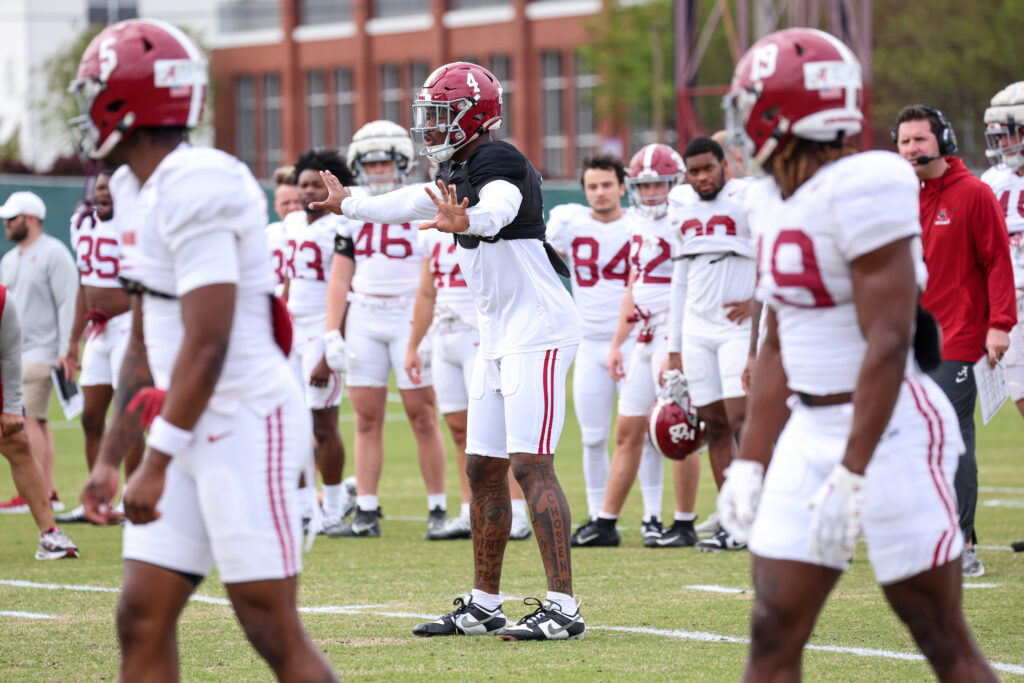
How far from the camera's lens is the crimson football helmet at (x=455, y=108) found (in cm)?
653

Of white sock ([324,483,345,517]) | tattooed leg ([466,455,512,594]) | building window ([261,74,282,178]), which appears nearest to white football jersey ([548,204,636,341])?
white sock ([324,483,345,517])

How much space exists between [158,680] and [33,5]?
60.4 metres

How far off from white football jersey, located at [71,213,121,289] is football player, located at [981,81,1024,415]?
550 cm

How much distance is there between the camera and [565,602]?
6512mm

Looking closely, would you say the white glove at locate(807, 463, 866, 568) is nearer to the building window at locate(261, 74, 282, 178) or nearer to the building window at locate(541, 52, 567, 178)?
the building window at locate(541, 52, 567, 178)

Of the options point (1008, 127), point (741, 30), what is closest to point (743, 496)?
point (1008, 127)

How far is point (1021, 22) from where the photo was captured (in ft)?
119

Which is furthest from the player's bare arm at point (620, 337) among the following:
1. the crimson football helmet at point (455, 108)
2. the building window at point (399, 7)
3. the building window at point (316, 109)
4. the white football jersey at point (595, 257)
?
the building window at point (316, 109)

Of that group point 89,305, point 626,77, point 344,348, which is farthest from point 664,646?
point 626,77

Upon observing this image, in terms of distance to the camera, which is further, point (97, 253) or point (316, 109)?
point (316, 109)

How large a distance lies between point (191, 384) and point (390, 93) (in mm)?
52756

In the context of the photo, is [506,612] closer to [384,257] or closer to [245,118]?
[384,257]

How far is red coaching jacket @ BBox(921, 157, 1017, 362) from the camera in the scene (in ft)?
25.0

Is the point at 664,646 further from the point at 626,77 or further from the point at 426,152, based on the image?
the point at 626,77
